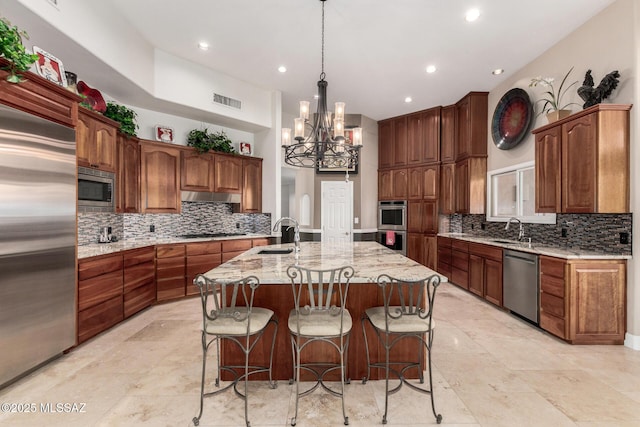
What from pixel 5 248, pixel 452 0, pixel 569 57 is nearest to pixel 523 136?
pixel 569 57

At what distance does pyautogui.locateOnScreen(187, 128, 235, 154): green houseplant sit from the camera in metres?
4.75

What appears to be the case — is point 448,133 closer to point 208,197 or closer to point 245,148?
point 245,148

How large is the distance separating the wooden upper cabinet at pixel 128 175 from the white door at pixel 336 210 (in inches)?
135

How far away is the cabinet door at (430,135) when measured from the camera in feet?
19.6

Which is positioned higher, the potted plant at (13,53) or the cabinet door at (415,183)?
the potted plant at (13,53)

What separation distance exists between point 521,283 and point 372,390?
2.49 m

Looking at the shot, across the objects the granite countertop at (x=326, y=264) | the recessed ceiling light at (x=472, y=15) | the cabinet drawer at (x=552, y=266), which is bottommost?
the cabinet drawer at (x=552, y=266)

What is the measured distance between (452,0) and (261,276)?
3277mm

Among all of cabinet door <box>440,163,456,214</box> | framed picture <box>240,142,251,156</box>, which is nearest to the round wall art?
cabinet door <box>440,163,456,214</box>

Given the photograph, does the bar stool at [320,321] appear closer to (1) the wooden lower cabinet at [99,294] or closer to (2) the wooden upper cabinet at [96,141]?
(1) the wooden lower cabinet at [99,294]

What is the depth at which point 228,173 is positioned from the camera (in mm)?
5129

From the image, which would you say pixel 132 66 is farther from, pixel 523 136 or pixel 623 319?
pixel 623 319

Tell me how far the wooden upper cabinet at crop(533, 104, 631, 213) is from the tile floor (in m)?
1.43

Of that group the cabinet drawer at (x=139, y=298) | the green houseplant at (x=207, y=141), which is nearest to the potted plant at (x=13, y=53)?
the cabinet drawer at (x=139, y=298)
